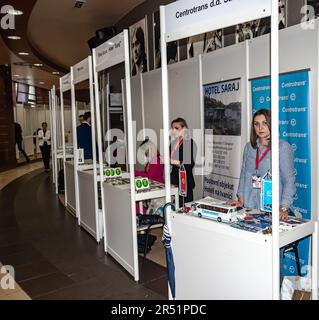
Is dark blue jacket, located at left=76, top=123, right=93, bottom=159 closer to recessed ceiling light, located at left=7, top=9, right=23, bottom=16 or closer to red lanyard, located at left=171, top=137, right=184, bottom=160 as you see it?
recessed ceiling light, located at left=7, top=9, right=23, bottom=16

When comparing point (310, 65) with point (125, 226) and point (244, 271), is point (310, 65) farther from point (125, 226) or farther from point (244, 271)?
point (125, 226)

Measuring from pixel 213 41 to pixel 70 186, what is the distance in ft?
11.6

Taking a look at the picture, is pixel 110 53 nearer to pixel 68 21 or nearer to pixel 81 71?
pixel 81 71

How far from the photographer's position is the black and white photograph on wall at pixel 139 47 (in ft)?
20.3

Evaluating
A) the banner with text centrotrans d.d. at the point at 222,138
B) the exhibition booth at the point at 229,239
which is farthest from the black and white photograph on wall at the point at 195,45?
the exhibition booth at the point at 229,239

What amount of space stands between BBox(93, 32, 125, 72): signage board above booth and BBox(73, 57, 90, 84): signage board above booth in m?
0.58

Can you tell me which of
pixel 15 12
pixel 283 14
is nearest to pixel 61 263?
pixel 283 14

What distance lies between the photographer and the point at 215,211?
2.37 m

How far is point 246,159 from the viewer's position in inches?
112

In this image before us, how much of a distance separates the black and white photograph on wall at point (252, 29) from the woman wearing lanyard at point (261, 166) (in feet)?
4.64

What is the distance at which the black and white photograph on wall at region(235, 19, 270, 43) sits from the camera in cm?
370

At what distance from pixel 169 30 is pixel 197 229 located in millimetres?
1393

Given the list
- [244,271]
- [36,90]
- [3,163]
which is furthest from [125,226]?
[36,90]

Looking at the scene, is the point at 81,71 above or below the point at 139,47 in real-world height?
below
